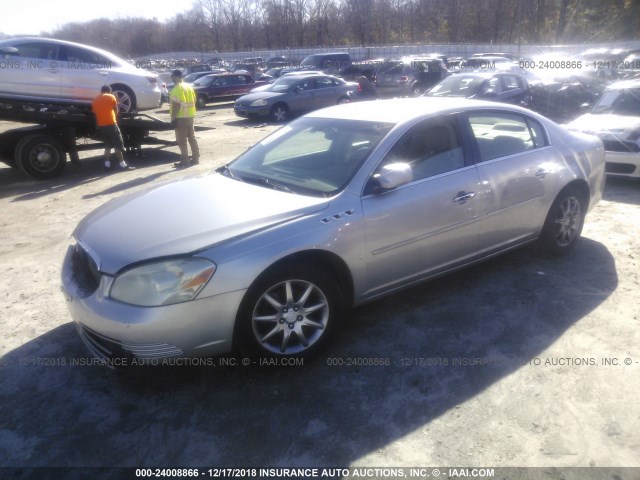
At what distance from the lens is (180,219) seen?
3.29 m

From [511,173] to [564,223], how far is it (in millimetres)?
1004

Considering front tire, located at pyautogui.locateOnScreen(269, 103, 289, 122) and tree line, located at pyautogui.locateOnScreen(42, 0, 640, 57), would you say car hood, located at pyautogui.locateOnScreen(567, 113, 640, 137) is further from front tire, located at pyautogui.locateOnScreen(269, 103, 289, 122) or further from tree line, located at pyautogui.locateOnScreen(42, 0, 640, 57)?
tree line, located at pyautogui.locateOnScreen(42, 0, 640, 57)

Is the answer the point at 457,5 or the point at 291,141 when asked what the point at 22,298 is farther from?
the point at 457,5

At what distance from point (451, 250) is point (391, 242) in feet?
2.18

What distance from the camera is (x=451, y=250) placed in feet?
13.1

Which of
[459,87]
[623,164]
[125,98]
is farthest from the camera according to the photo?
[459,87]

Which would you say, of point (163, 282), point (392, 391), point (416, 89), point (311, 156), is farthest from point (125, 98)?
point (416, 89)

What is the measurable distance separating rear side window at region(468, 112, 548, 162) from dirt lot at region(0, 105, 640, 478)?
114cm

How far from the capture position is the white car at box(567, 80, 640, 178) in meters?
7.46

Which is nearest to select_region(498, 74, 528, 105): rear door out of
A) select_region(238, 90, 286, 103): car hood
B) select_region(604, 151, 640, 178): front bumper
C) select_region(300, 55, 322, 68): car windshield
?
select_region(604, 151, 640, 178): front bumper

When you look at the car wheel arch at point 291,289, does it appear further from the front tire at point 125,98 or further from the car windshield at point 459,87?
the car windshield at point 459,87

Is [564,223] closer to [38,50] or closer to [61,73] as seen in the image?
[61,73]

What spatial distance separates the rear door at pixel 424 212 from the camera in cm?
355

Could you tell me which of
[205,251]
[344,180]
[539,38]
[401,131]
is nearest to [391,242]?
[344,180]
